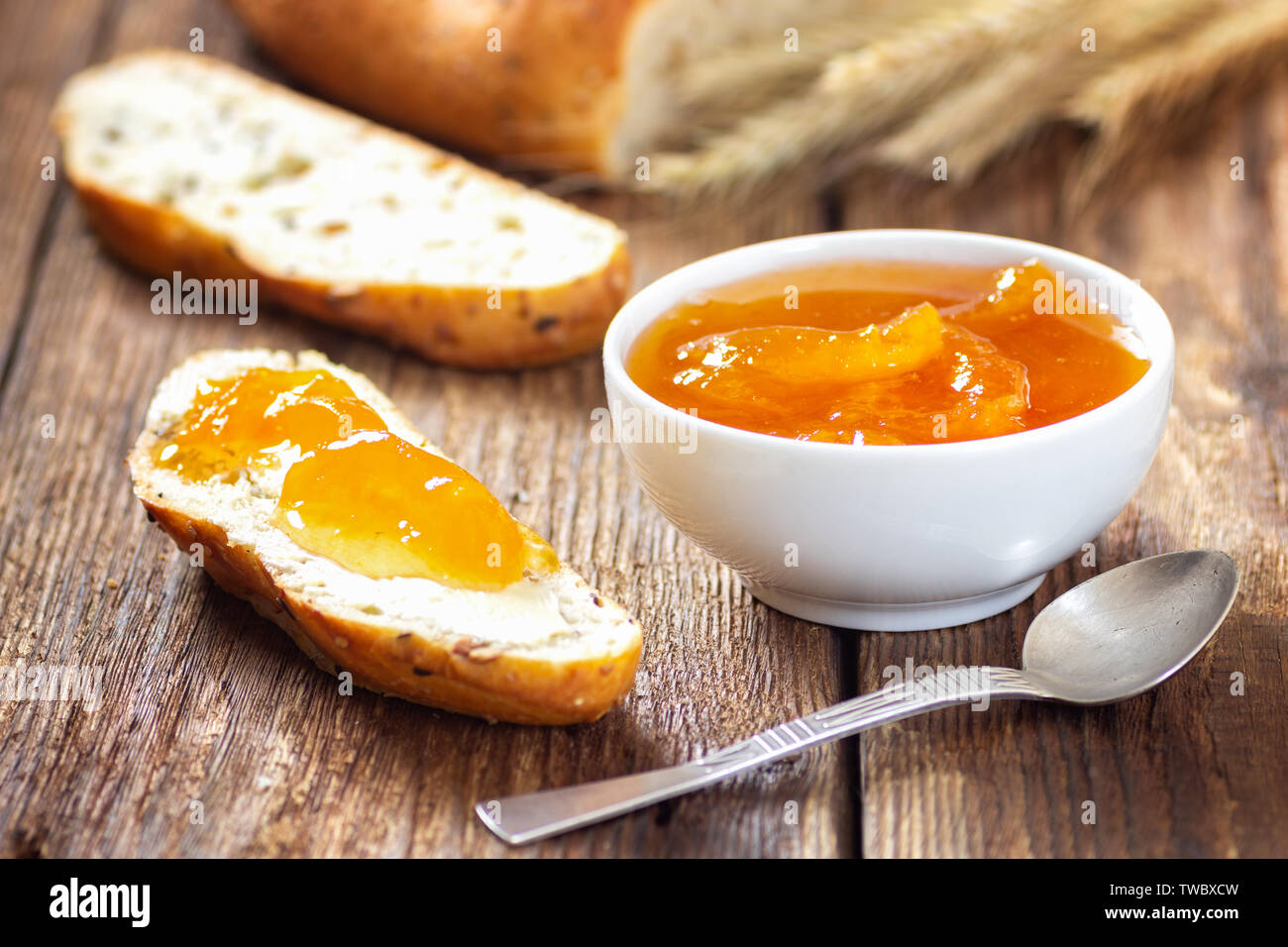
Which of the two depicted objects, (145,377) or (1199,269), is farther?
(1199,269)

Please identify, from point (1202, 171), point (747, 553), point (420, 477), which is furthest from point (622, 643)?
point (1202, 171)

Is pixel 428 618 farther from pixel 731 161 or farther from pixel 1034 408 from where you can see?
pixel 731 161

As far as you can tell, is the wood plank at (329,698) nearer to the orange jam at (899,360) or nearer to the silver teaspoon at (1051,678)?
the silver teaspoon at (1051,678)

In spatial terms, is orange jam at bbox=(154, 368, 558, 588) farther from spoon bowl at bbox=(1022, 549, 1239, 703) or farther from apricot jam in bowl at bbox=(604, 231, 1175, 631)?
spoon bowl at bbox=(1022, 549, 1239, 703)

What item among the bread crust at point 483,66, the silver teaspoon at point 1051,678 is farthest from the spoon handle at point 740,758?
the bread crust at point 483,66

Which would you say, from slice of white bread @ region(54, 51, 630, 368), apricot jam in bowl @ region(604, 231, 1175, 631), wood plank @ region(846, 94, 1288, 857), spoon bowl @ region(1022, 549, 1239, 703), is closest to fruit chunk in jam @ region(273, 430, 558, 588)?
apricot jam in bowl @ region(604, 231, 1175, 631)

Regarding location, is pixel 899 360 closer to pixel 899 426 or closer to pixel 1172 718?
pixel 899 426
